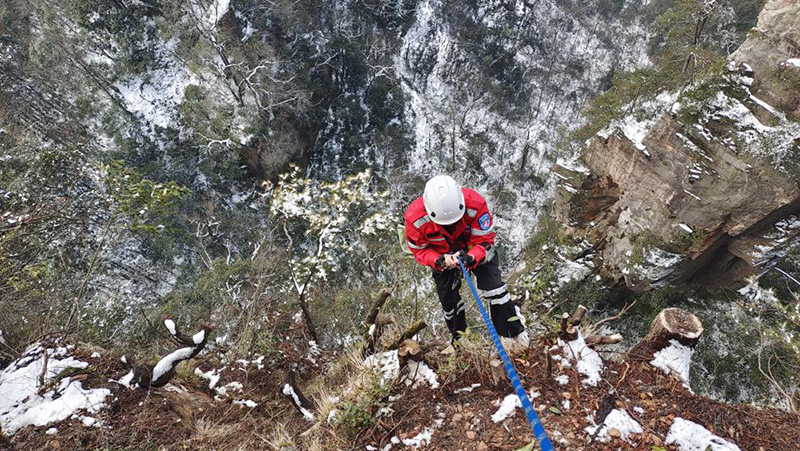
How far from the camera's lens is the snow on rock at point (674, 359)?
2973 mm

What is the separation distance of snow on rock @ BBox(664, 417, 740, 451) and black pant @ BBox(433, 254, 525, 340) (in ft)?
4.35

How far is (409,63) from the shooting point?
24.8 metres

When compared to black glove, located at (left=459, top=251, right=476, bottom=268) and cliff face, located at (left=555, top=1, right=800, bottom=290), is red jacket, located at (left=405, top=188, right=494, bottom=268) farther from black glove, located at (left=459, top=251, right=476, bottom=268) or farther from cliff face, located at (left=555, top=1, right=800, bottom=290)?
cliff face, located at (left=555, top=1, right=800, bottom=290)

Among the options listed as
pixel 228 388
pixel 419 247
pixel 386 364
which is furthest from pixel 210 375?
pixel 419 247

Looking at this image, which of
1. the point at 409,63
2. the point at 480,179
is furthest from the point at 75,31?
the point at 480,179

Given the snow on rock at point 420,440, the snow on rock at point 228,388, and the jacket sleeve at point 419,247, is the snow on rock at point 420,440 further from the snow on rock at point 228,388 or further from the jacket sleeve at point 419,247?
the snow on rock at point 228,388

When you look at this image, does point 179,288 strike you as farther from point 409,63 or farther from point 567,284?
point 409,63

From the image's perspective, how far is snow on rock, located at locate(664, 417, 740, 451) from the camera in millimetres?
2332

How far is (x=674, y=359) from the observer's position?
10.0 feet

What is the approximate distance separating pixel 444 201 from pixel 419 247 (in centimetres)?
60

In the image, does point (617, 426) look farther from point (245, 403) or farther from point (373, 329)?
point (245, 403)

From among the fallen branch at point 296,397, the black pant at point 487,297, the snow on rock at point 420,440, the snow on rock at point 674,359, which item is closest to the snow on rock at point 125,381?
the fallen branch at point 296,397

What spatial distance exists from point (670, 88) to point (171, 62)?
21993 millimetres

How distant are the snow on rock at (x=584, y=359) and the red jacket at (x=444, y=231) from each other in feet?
3.68
